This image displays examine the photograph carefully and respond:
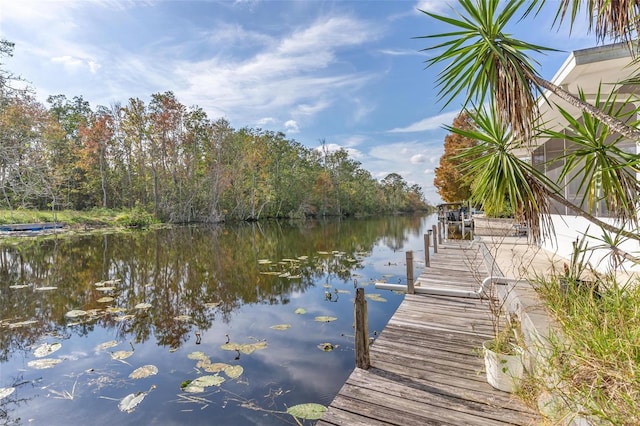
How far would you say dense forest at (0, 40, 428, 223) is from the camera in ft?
85.9

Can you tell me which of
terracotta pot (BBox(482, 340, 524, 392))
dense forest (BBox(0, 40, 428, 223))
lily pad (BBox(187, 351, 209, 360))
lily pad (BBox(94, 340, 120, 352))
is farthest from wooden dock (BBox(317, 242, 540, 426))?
dense forest (BBox(0, 40, 428, 223))

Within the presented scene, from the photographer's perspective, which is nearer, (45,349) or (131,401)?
(131,401)

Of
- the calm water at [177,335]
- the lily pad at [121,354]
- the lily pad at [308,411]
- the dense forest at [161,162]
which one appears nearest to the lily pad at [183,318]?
the calm water at [177,335]

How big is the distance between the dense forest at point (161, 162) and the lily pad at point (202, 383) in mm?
22602

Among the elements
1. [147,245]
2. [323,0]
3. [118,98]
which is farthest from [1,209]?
[323,0]

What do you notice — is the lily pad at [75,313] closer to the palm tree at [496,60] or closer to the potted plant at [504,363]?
the potted plant at [504,363]

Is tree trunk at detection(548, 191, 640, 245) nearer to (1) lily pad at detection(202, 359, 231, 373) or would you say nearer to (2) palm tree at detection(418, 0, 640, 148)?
(2) palm tree at detection(418, 0, 640, 148)

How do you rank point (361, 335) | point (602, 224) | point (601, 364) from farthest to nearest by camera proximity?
1. point (361, 335)
2. point (602, 224)
3. point (601, 364)

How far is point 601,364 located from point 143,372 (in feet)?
14.7

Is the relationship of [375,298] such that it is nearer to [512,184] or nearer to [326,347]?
[326,347]

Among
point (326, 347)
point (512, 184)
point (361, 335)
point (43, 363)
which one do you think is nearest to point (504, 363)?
point (361, 335)

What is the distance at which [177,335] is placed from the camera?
4.98 metres

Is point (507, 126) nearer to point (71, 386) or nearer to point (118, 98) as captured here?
point (71, 386)

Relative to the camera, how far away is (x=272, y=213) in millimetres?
38156
